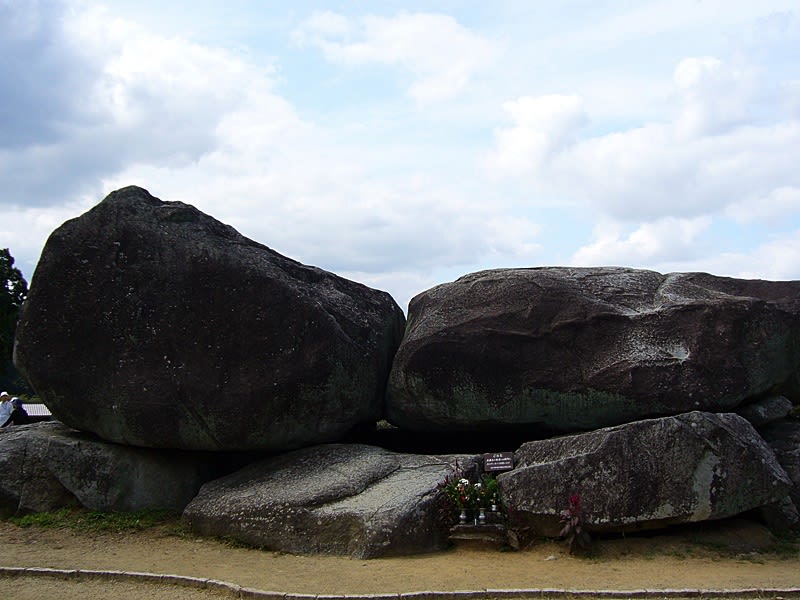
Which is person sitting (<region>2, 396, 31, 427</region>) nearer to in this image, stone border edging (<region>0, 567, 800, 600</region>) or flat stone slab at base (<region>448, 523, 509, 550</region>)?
stone border edging (<region>0, 567, 800, 600</region>)

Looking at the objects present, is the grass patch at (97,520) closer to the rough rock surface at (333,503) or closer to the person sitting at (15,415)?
the rough rock surface at (333,503)

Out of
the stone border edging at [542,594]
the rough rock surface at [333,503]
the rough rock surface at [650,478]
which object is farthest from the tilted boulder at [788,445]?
the rough rock surface at [333,503]

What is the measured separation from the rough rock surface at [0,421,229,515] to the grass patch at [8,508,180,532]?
5.3 inches

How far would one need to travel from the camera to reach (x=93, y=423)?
12.0m

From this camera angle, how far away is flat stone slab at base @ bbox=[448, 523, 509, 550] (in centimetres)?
973

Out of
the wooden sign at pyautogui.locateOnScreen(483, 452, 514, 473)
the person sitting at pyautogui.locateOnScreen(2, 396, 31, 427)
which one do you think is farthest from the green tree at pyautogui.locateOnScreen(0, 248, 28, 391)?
the wooden sign at pyautogui.locateOnScreen(483, 452, 514, 473)

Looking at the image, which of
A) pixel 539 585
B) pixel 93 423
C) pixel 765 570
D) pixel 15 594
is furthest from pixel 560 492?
pixel 93 423

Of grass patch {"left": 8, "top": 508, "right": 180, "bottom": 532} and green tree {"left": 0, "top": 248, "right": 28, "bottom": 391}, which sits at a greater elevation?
green tree {"left": 0, "top": 248, "right": 28, "bottom": 391}

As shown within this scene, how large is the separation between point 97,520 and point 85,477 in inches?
28.1

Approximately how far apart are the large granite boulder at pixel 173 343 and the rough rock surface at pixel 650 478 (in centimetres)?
347

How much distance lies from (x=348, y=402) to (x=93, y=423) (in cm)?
369

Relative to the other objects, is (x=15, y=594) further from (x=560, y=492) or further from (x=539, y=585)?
(x=560, y=492)

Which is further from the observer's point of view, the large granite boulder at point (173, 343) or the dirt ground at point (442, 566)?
the large granite boulder at point (173, 343)

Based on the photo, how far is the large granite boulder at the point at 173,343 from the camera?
1177 cm
